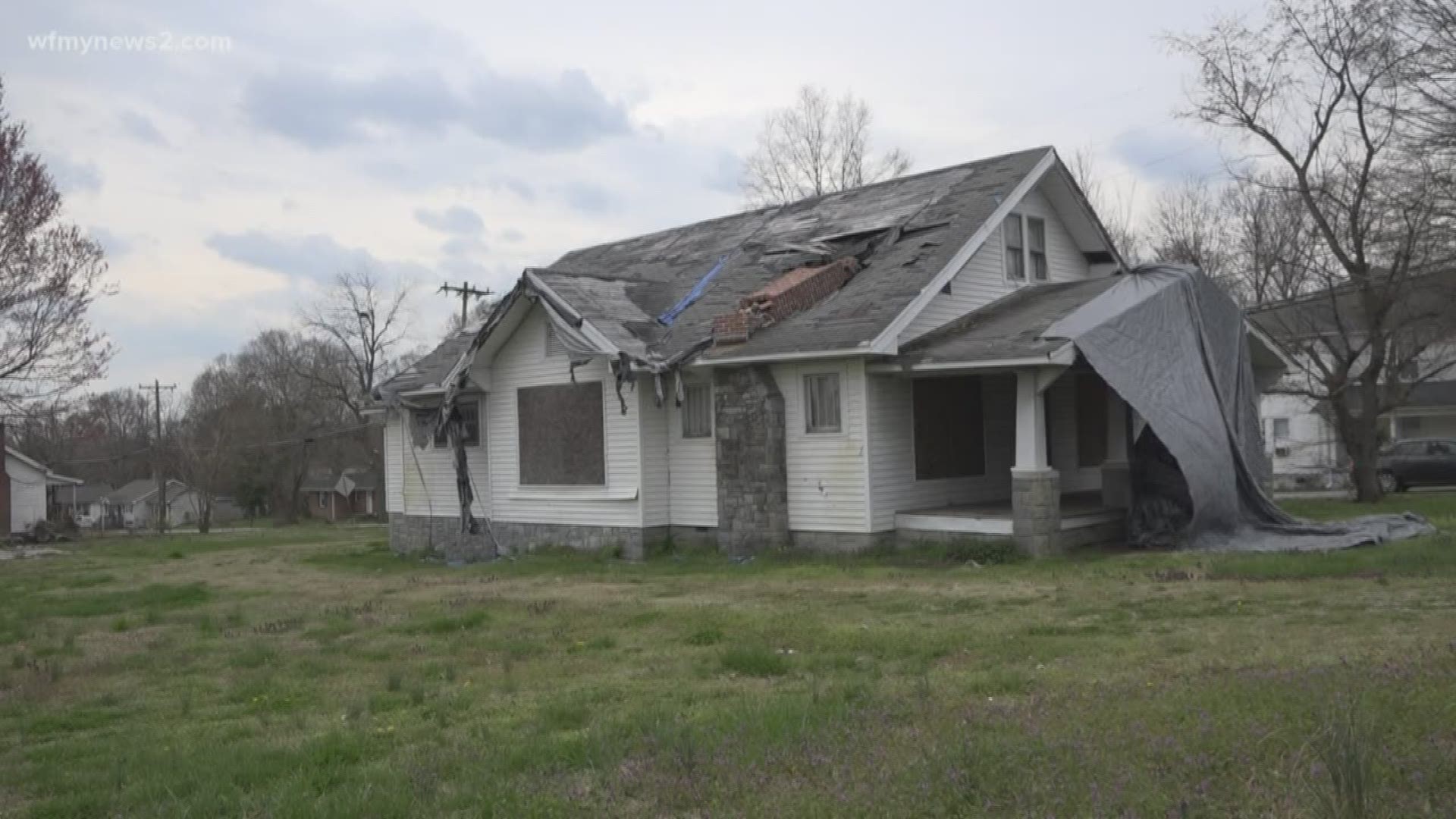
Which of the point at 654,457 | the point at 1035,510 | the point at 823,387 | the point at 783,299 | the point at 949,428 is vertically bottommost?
the point at 1035,510

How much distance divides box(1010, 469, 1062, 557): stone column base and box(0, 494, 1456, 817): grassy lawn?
0.73 meters

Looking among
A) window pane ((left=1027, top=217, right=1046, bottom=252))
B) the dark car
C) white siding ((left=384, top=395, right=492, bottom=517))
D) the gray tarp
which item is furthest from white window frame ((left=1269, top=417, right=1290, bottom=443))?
white siding ((left=384, top=395, right=492, bottom=517))

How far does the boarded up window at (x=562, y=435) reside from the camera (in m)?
20.7

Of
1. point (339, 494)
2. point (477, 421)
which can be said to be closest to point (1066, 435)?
point (477, 421)

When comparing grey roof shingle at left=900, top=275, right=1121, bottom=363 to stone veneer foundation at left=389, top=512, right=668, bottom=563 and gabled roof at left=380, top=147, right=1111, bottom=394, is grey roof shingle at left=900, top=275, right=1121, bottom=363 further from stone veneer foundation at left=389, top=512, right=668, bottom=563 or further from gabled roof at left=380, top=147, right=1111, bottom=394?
stone veneer foundation at left=389, top=512, right=668, bottom=563

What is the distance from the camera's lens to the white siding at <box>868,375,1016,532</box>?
17.7 metres

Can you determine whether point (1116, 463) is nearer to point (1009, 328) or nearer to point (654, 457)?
point (1009, 328)

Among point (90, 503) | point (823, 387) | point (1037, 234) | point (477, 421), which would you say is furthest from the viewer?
point (90, 503)

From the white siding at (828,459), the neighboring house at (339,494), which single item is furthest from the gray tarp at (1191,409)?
the neighboring house at (339,494)

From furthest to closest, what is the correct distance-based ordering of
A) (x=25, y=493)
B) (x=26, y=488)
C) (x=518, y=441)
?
1. (x=25, y=493)
2. (x=26, y=488)
3. (x=518, y=441)

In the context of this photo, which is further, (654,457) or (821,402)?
(654,457)

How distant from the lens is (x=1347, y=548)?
51.0 ft

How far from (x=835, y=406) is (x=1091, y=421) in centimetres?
665

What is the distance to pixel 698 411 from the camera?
19781 millimetres
